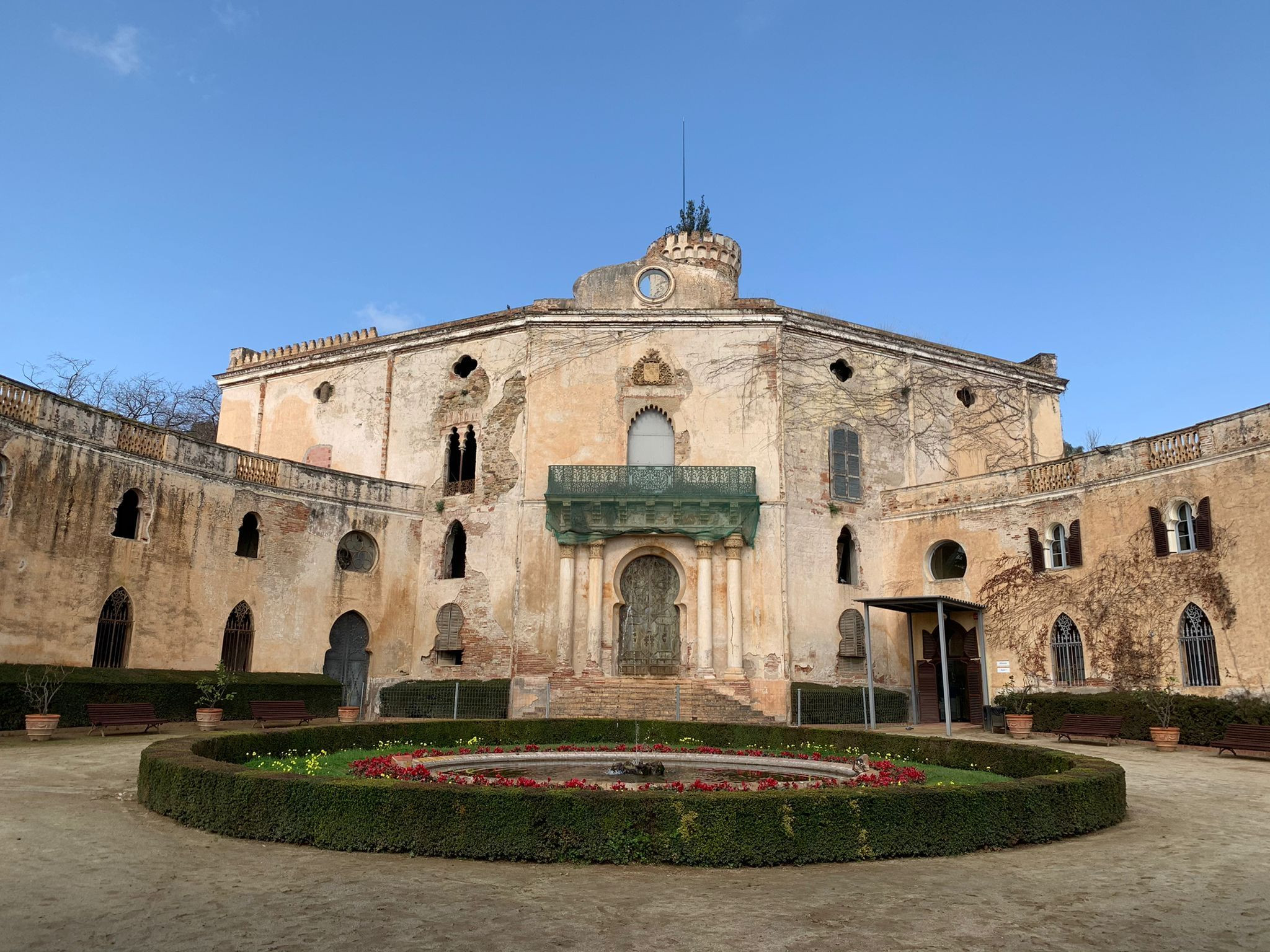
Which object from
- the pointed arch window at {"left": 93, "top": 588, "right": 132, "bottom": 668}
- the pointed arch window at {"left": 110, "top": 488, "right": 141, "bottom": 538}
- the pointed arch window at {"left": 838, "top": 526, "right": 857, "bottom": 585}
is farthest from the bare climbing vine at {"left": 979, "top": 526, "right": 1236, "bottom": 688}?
the pointed arch window at {"left": 110, "top": 488, "right": 141, "bottom": 538}

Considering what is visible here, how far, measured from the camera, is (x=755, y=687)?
28.1m

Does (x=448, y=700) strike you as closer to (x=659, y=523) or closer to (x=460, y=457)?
(x=659, y=523)

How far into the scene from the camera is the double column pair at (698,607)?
28172 mm

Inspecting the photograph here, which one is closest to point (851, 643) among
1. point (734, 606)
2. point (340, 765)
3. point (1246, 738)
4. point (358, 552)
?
point (734, 606)

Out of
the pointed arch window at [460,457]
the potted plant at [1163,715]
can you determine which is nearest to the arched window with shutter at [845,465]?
the potted plant at [1163,715]

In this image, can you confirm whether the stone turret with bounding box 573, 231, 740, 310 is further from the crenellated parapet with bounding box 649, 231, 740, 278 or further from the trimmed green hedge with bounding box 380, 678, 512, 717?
the trimmed green hedge with bounding box 380, 678, 512, 717

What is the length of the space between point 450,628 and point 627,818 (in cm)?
2240

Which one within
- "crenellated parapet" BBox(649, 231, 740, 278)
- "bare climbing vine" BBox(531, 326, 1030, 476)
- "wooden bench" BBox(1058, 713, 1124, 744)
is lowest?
"wooden bench" BBox(1058, 713, 1124, 744)

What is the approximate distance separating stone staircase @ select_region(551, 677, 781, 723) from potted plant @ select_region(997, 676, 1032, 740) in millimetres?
6215

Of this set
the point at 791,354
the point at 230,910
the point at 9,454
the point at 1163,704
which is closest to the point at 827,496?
the point at 791,354

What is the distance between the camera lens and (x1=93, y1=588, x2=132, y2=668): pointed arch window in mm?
23125

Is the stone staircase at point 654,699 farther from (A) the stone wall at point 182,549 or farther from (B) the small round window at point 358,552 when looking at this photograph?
(B) the small round window at point 358,552

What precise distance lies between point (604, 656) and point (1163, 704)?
1474 centimetres

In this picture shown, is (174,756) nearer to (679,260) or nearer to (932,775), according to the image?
(932,775)
